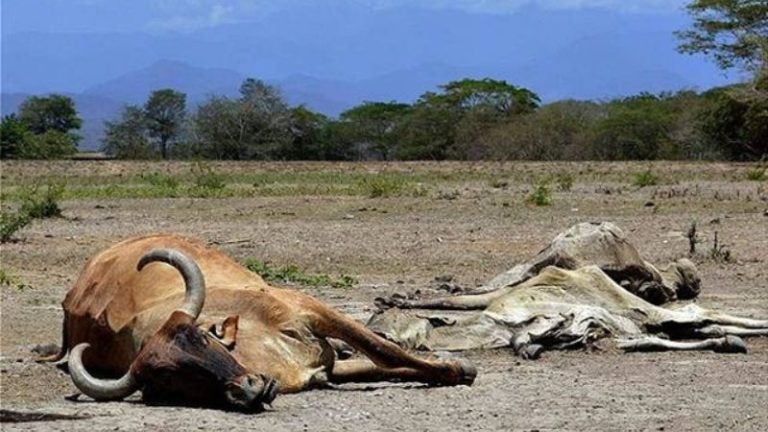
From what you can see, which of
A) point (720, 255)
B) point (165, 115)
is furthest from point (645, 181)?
point (165, 115)

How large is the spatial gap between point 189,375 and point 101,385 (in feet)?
1.97

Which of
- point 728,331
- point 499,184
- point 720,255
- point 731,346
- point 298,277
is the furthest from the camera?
point 499,184

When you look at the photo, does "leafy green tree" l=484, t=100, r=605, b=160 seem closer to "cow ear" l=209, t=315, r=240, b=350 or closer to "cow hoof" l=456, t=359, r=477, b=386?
"cow hoof" l=456, t=359, r=477, b=386

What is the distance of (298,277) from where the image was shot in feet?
47.9

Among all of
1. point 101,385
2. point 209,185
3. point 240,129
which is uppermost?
point 101,385

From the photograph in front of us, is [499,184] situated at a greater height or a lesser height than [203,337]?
lesser

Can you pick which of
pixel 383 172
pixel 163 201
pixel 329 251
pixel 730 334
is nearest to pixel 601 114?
pixel 383 172

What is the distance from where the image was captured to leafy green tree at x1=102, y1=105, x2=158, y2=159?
2247 inches

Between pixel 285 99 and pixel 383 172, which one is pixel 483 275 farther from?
pixel 285 99

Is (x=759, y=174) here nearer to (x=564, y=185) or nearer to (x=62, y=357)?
(x=564, y=185)

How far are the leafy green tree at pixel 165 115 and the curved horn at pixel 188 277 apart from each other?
5691 centimetres

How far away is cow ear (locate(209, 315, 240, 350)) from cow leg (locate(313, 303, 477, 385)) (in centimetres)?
63

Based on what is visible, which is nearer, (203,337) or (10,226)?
(203,337)

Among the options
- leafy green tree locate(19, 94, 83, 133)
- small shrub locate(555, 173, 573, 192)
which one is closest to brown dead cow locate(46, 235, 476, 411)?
small shrub locate(555, 173, 573, 192)
